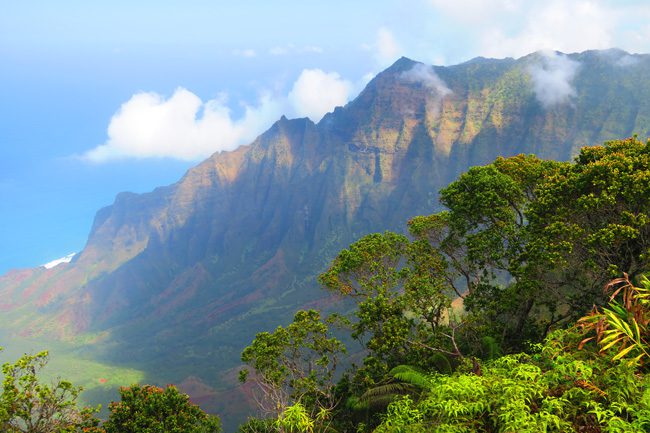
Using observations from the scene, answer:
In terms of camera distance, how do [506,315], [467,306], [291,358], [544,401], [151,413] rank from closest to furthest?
[544,401]
[151,413]
[291,358]
[467,306]
[506,315]

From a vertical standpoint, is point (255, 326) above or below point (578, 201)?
below

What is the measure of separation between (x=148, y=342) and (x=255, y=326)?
45018mm

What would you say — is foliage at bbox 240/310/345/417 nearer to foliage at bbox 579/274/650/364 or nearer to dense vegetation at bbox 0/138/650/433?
dense vegetation at bbox 0/138/650/433

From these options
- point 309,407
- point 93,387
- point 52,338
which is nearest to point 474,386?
point 309,407

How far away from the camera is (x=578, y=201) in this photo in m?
19.0

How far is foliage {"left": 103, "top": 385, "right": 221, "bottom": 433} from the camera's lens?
21.7m

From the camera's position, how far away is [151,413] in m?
22.5

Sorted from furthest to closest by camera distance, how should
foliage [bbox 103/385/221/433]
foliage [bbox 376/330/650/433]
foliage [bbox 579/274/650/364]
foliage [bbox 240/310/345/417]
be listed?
foliage [bbox 240/310/345/417] → foliage [bbox 103/385/221/433] → foliage [bbox 579/274/650/364] → foliage [bbox 376/330/650/433]

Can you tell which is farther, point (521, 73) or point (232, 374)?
point (521, 73)

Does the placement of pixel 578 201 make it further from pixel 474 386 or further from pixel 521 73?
pixel 521 73

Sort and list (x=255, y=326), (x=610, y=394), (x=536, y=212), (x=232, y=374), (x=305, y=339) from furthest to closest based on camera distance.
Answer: (x=255, y=326) → (x=232, y=374) → (x=305, y=339) → (x=536, y=212) → (x=610, y=394)

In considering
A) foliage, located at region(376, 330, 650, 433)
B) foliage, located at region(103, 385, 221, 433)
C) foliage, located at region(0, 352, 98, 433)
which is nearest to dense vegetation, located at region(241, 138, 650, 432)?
foliage, located at region(376, 330, 650, 433)

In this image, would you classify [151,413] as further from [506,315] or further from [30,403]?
[506,315]

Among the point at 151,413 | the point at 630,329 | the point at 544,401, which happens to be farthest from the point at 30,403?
the point at 630,329
